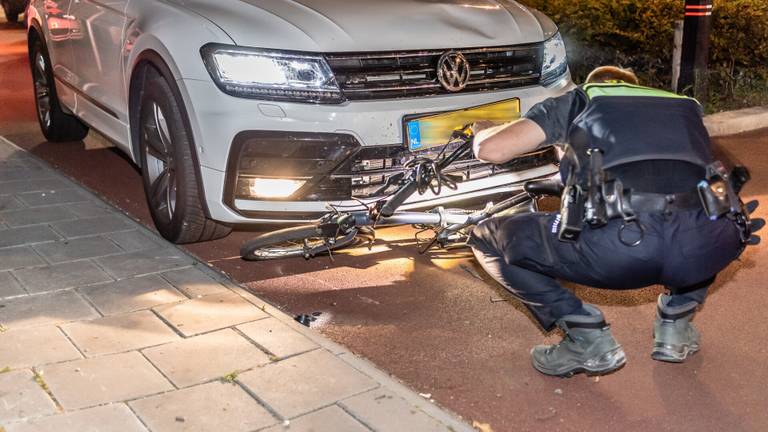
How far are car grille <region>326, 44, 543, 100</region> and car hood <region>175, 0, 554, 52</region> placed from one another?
1.7 inches

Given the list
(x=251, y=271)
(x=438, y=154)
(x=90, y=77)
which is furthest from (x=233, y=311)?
(x=90, y=77)

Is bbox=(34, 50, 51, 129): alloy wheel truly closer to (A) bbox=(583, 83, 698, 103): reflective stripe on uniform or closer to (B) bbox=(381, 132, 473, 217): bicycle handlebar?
(B) bbox=(381, 132, 473, 217): bicycle handlebar

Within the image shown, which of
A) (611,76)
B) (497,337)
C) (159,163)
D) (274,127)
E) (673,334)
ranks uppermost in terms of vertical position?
(611,76)

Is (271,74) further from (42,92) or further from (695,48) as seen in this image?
(695,48)

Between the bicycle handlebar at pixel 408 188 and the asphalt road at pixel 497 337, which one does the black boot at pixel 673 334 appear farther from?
the bicycle handlebar at pixel 408 188

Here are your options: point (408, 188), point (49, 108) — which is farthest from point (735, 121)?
point (49, 108)

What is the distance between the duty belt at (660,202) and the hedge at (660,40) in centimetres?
603

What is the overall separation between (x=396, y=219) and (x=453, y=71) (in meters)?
0.80

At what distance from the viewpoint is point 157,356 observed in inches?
158

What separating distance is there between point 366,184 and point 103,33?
2185 mm

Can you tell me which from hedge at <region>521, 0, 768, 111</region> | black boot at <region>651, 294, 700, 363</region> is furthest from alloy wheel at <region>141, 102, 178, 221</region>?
hedge at <region>521, 0, 768, 111</region>

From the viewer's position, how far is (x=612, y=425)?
3592mm

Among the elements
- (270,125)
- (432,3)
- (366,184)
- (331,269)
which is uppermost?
(432,3)

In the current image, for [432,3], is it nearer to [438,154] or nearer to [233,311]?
[438,154]
